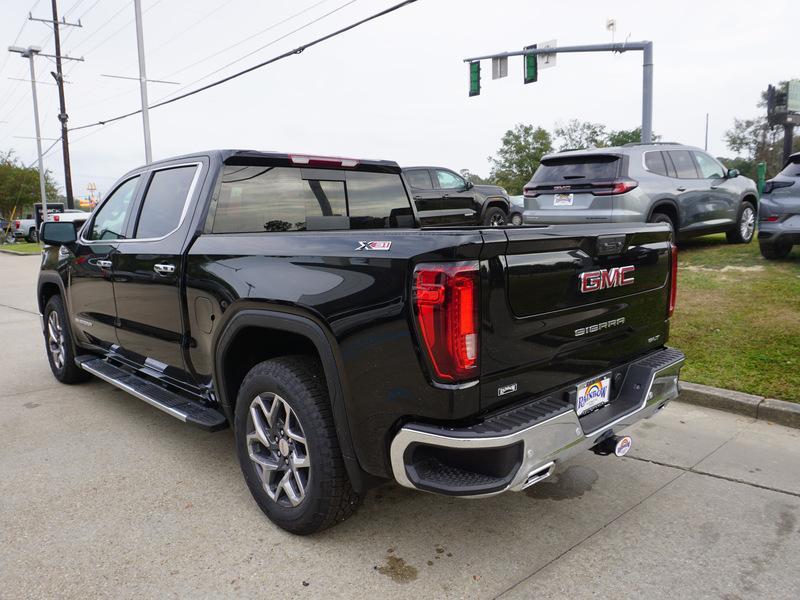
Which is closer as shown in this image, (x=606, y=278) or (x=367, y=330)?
(x=367, y=330)

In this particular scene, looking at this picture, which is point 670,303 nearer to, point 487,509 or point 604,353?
point 604,353

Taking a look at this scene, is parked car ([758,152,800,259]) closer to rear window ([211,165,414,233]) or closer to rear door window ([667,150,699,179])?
rear door window ([667,150,699,179])

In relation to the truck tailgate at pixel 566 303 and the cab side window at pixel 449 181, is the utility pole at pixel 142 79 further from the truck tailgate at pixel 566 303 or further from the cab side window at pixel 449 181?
the truck tailgate at pixel 566 303

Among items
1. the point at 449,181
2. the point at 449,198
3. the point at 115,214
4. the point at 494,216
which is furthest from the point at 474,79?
the point at 115,214

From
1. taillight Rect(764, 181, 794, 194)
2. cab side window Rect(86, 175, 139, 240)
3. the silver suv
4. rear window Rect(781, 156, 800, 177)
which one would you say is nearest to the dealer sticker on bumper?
cab side window Rect(86, 175, 139, 240)

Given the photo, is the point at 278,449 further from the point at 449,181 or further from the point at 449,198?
the point at 449,181

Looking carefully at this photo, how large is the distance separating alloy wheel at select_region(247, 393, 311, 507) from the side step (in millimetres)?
385

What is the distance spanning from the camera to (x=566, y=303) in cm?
265

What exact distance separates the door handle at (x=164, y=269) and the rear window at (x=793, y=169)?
26.4ft

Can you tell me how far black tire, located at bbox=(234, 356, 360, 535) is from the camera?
269cm

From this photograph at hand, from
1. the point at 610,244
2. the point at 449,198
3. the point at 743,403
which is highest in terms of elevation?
the point at 449,198

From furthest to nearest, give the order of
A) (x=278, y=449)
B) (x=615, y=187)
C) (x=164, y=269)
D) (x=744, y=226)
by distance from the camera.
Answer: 1. (x=744, y=226)
2. (x=615, y=187)
3. (x=164, y=269)
4. (x=278, y=449)

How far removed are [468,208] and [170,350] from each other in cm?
1121

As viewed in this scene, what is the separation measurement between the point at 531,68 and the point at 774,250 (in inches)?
424
